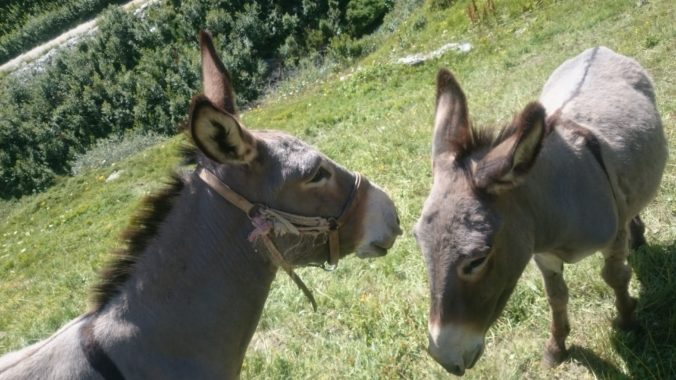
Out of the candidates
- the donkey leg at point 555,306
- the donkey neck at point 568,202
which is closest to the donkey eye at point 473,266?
the donkey neck at point 568,202

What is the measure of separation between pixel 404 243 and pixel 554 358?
2171 millimetres

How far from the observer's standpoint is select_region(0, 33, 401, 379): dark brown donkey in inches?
102

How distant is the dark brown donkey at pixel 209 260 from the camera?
→ 8.50ft

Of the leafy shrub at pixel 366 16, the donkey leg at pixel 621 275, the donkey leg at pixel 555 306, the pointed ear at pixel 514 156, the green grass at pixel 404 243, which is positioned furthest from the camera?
the leafy shrub at pixel 366 16

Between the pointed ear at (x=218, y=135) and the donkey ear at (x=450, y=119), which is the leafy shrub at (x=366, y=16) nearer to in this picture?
the donkey ear at (x=450, y=119)

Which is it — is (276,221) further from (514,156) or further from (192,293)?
(514,156)

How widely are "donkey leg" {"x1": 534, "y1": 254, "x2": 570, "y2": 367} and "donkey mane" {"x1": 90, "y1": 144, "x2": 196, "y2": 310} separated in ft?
7.96

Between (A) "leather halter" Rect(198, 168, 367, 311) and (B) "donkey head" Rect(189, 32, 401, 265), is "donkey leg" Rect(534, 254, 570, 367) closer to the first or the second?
(B) "donkey head" Rect(189, 32, 401, 265)

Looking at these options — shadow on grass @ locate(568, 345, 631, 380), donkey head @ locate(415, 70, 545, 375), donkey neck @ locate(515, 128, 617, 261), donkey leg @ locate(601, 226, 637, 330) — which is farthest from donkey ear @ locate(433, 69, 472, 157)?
shadow on grass @ locate(568, 345, 631, 380)

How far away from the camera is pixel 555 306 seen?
11.9 feet

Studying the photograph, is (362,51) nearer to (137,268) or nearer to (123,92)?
(123,92)

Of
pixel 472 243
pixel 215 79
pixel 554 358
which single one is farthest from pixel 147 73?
pixel 472 243

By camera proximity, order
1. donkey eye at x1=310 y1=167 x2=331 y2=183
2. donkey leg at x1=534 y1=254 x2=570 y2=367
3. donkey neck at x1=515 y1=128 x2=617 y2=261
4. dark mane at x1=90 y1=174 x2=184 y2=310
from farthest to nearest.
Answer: donkey leg at x1=534 y1=254 x2=570 y2=367, donkey neck at x1=515 y1=128 x2=617 y2=261, donkey eye at x1=310 y1=167 x2=331 y2=183, dark mane at x1=90 y1=174 x2=184 y2=310

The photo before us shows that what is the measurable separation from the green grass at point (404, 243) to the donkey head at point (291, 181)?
0.56 metres
